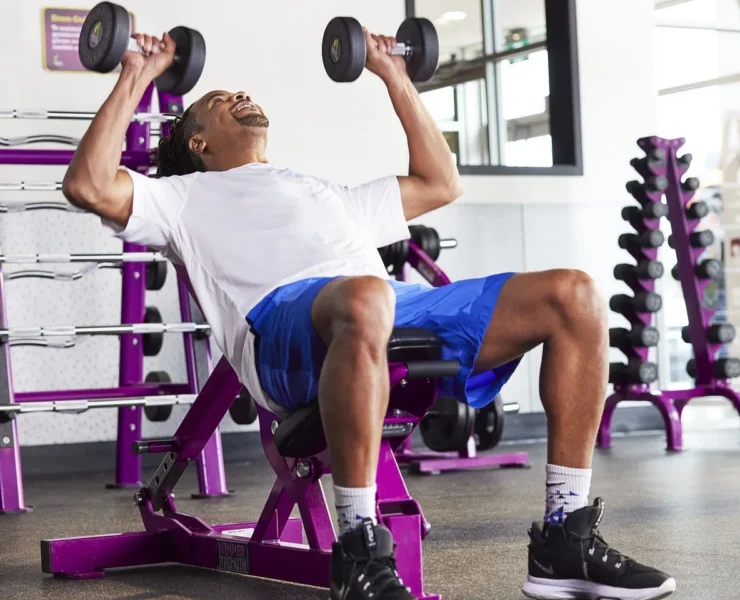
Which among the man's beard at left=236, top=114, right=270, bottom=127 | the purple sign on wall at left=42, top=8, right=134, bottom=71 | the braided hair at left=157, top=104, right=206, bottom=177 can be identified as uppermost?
the purple sign on wall at left=42, top=8, right=134, bottom=71

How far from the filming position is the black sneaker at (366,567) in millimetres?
1609

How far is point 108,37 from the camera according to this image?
214 centimetres

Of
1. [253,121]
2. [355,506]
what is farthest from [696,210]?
[355,506]

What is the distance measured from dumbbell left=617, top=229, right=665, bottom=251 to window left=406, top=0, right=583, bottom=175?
1.23m

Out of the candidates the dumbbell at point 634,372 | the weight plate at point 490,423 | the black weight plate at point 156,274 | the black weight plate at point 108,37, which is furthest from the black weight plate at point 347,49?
the dumbbell at point 634,372

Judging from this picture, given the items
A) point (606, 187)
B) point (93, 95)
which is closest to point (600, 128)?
point (606, 187)

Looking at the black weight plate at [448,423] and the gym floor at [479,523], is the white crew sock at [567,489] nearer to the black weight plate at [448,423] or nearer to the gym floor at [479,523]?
the gym floor at [479,523]

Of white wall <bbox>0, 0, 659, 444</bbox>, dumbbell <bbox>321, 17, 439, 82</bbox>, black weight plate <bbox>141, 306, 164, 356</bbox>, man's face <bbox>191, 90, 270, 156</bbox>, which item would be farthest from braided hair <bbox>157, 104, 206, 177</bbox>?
white wall <bbox>0, 0, 659, 444</bbox>

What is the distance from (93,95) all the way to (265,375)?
3.10 meters

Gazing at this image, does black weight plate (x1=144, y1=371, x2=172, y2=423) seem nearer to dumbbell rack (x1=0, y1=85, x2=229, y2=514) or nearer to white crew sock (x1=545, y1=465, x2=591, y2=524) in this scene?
dumbbell rack (x1=0, y1=85, x2=229, y2=514)

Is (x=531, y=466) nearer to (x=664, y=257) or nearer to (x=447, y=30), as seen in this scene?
(x=664, y=257)

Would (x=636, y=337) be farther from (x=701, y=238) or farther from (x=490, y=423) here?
(x=490, y=423)

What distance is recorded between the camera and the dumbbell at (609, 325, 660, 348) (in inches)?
194

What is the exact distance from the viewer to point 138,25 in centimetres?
478
